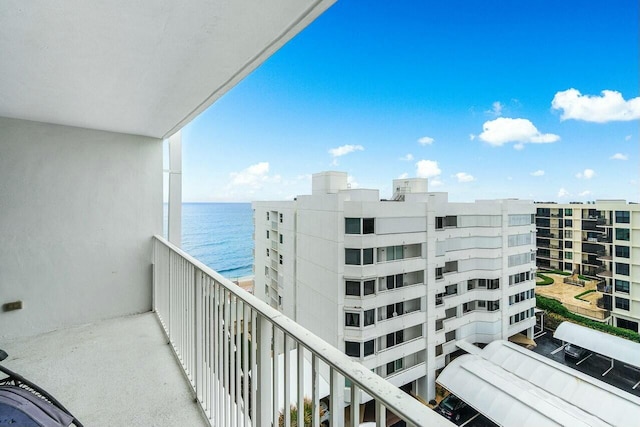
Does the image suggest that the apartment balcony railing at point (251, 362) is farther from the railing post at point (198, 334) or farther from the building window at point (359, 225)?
the building window at point (359, 225)

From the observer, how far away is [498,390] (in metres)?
3.87

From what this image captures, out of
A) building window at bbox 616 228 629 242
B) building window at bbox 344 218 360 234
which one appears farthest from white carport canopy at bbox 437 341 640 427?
building window at bbox 344 218 360 234

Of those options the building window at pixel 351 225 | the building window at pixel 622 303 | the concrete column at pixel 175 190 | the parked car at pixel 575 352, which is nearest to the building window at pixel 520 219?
the building window at pixel 622 303

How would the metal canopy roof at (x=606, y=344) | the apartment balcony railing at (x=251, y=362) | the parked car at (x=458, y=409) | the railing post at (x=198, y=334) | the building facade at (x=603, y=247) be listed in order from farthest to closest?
the parked car at (x=458, y=409), the metal canopy roof at (x=606, y=344), the building facade at (x=603, y=247), the railing post at (x=198, y=334), the apartment balcony railing at (x=251, y=362)

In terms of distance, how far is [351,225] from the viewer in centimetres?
604

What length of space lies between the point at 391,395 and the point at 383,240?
5835mm

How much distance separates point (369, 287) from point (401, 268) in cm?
87

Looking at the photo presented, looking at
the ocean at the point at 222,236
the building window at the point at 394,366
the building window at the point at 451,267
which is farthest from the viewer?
the ocean at the point at 222,236

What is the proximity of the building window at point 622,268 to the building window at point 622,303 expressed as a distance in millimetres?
763

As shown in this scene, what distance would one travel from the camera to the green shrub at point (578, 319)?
5266 millimetres

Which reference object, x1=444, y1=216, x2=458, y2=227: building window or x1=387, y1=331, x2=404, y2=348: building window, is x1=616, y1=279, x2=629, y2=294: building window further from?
x1=387, y1=331, x2=404, y2=348: building window

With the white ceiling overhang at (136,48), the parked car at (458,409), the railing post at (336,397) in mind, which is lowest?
the parked car at (458,409)

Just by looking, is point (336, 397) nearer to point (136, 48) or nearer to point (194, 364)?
point (194, 364)

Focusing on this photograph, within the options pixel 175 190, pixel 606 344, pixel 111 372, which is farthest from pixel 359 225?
pixel 111 372
